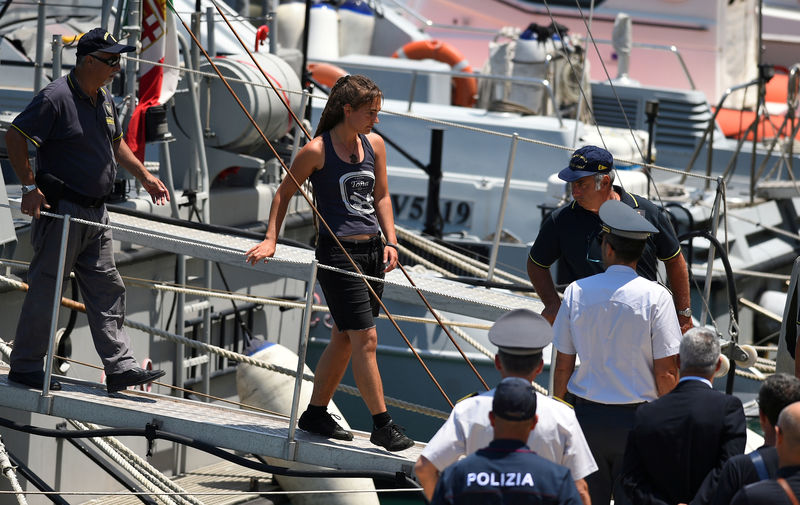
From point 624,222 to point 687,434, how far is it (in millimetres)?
805

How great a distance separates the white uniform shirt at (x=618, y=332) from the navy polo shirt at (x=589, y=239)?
0.43 meters

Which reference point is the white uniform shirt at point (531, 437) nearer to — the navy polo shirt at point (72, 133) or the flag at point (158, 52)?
the navy polo shirt at point (72, 133)

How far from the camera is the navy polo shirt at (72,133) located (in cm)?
440

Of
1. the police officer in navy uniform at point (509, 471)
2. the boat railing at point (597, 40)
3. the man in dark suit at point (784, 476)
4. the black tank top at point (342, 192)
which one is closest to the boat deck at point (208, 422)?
the black tank top at point (342, 192)

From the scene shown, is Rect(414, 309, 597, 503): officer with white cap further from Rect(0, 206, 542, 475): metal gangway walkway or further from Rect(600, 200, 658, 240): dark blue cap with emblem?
Rect(0, 206, 542, 475): metal gangway walkway

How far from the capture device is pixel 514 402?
2850 millimetres

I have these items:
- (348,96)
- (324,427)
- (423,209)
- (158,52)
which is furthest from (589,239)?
(423,209)

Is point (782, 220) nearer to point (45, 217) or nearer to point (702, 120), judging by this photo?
point (702, 120)

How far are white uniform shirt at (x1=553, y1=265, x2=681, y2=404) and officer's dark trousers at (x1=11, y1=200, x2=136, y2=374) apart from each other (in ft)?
6.37

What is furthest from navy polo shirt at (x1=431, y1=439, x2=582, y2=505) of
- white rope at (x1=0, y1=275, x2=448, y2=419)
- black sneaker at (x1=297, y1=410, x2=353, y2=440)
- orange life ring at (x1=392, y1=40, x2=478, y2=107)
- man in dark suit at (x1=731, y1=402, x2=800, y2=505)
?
orange life ring at (x1=392, y1=40, x2=478, y2=107)

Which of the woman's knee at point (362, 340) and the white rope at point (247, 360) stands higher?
the woman's knee at point (362, 340)

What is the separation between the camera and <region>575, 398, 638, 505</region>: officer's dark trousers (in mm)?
3717

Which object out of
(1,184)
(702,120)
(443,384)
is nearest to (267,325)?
(443,384)

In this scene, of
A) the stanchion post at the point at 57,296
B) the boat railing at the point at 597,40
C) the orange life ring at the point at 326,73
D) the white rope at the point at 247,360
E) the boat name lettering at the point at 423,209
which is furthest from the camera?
the boat railing at the point at 597,40
